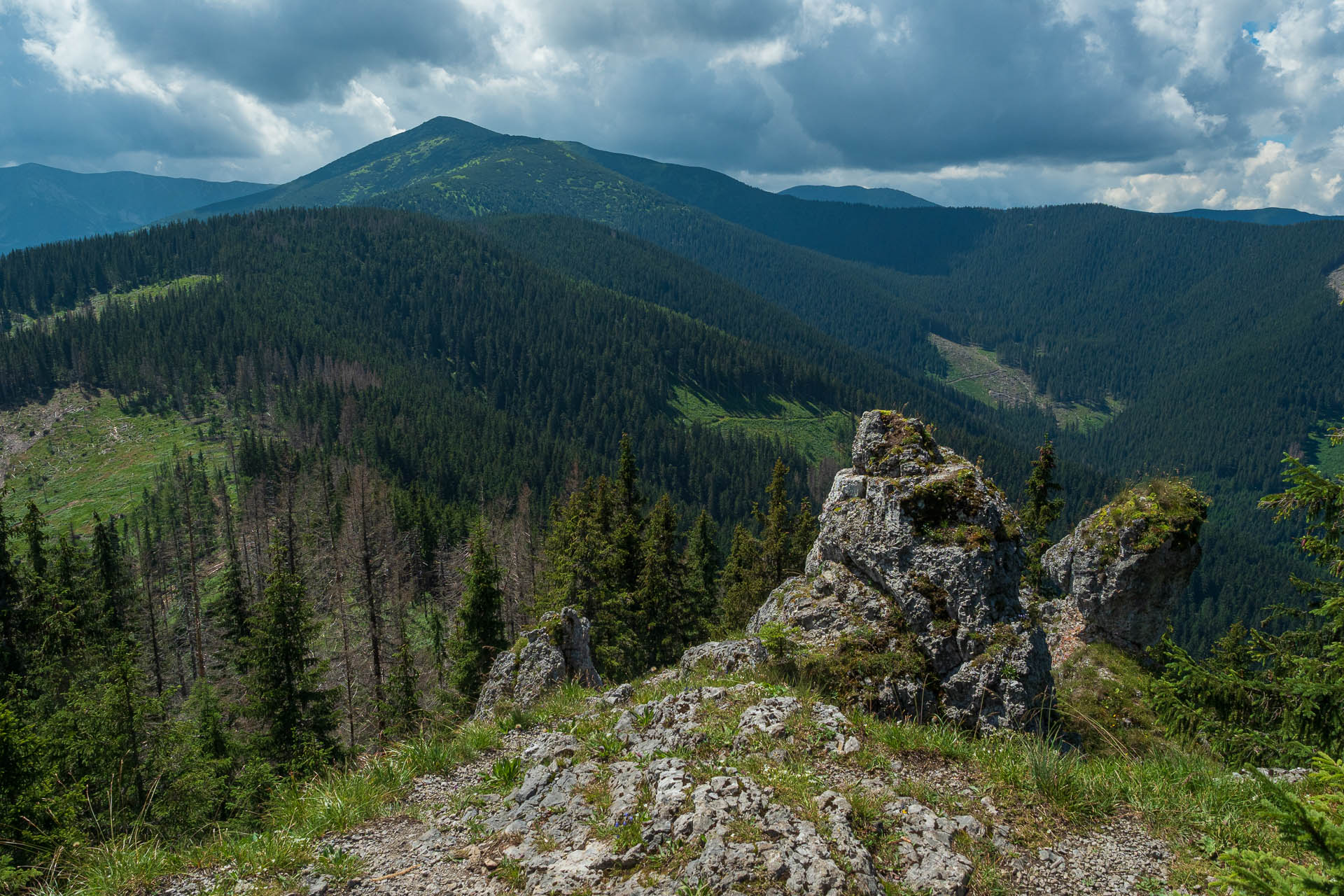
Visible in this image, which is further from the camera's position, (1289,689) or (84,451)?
(84,451)

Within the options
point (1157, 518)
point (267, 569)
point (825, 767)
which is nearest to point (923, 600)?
point (825, 767)

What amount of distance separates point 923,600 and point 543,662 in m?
13.9

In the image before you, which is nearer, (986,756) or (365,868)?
(365,868)

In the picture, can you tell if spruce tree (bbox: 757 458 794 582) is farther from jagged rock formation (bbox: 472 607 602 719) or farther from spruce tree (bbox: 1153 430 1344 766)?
spruce tree (bbox: 1153 430 1344 766)

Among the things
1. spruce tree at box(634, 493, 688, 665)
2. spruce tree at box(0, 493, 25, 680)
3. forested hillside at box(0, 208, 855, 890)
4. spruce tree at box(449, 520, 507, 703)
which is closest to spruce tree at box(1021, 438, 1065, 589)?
forested hillside at box(0, 208, 855, 890)

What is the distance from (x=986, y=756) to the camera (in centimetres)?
941

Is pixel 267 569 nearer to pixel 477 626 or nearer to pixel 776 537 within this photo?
pixel 477 626

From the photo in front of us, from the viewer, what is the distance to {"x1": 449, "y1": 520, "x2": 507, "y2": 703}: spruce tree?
34688 mm

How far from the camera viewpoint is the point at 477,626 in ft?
118

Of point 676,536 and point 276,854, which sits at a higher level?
point 276,854

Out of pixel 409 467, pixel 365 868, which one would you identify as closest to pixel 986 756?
pixel 365 868

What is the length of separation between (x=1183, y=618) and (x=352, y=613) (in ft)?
650

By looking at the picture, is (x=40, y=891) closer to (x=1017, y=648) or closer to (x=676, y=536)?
(x=1017, y=648)

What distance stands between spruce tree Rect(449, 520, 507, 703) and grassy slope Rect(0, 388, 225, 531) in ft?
300
